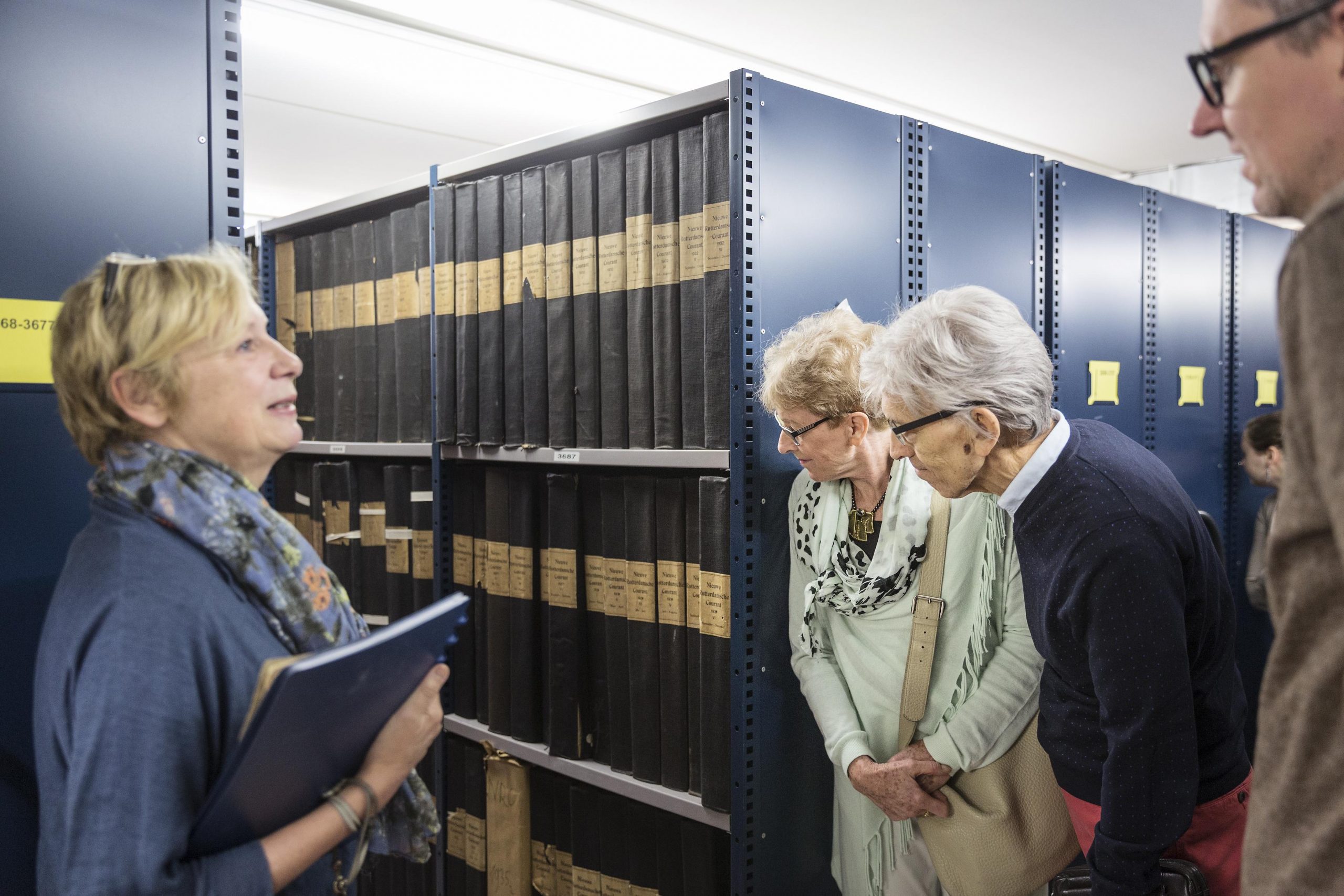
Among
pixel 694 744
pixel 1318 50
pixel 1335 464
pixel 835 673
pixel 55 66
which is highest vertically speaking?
pixel 55 66

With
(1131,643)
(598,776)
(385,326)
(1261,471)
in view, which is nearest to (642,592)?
(598,776)

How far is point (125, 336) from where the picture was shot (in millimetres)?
921

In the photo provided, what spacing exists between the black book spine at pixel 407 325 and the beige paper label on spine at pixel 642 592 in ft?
2.68

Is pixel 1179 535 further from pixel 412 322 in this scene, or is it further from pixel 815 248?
pixel 412 322

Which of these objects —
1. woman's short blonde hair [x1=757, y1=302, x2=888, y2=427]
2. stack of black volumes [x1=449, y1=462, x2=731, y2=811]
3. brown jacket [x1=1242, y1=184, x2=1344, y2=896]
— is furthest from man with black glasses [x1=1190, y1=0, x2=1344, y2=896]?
stack of black volumes [x1=449, y1=462, x2=731, y2=811]

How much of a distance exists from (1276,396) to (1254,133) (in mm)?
3310

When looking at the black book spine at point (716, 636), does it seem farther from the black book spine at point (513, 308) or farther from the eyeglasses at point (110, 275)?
the eyeglasses at point (110, 275)

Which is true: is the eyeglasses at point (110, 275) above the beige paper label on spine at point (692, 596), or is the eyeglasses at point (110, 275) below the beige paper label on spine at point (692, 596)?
above

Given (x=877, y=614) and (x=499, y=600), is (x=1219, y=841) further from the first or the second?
(x=499, y=600)

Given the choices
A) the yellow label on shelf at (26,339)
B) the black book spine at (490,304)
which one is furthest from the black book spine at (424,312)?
the yellow label on shelf at (26,339)

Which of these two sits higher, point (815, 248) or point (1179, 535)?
point (815, 248)

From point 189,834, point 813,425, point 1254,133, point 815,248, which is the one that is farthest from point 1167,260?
point 189,834

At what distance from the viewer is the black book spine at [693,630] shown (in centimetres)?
174

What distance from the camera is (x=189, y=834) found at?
0.85 metres
